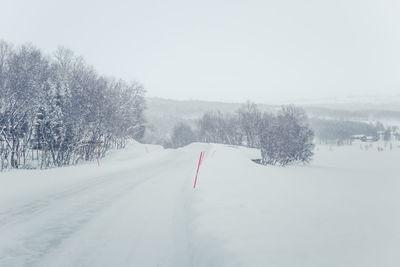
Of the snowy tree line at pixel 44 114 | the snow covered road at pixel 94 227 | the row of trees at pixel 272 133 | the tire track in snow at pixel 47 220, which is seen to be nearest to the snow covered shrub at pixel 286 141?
the row of trees at pixel 272 133

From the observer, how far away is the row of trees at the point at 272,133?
135 feet

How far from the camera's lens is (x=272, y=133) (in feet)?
135

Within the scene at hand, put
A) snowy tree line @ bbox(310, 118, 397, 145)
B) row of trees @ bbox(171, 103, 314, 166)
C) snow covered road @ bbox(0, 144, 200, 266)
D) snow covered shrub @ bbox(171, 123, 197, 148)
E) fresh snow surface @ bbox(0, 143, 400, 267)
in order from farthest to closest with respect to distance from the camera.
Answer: snowy tree line @ bbox(310, 118, 397, 145)
snow covered shrub @ bbox(171, 123, 197, 148)
row of trees @ bbox(171, 103, 314, 166)
snow covered road @ bbox(0, 144, 200, 266)
fresh snow surface @ bbox(0, 143, 400, 267)

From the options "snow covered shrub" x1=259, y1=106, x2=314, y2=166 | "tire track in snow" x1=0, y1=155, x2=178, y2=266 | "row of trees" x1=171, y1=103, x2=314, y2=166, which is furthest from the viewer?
"row of trees" x1=171, y1=103, x2=314, y2=166

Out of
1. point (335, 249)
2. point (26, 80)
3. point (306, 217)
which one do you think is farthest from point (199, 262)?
point (26, 80)

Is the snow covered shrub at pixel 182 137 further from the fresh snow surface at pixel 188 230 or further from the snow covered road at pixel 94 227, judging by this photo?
the fresh snow surface at pixel 188 230

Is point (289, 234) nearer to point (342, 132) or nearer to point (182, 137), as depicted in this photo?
point (182, 137)

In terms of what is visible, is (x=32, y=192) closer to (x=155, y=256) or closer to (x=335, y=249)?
(x=155, y=256)

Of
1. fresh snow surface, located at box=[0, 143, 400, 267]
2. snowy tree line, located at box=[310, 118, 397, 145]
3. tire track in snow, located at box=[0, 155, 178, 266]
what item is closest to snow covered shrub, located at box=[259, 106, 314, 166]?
fresh snow surface, located at box=[0, 143, 400, 267]

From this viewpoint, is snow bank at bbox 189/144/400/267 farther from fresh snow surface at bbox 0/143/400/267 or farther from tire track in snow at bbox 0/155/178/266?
tire track in snow at bbox 0/155/178/266

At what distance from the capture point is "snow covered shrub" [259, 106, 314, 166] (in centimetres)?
4066

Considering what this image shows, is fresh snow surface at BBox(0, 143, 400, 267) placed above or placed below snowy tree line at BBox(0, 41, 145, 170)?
below

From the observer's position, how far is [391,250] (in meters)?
3.77

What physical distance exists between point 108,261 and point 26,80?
2103cm
